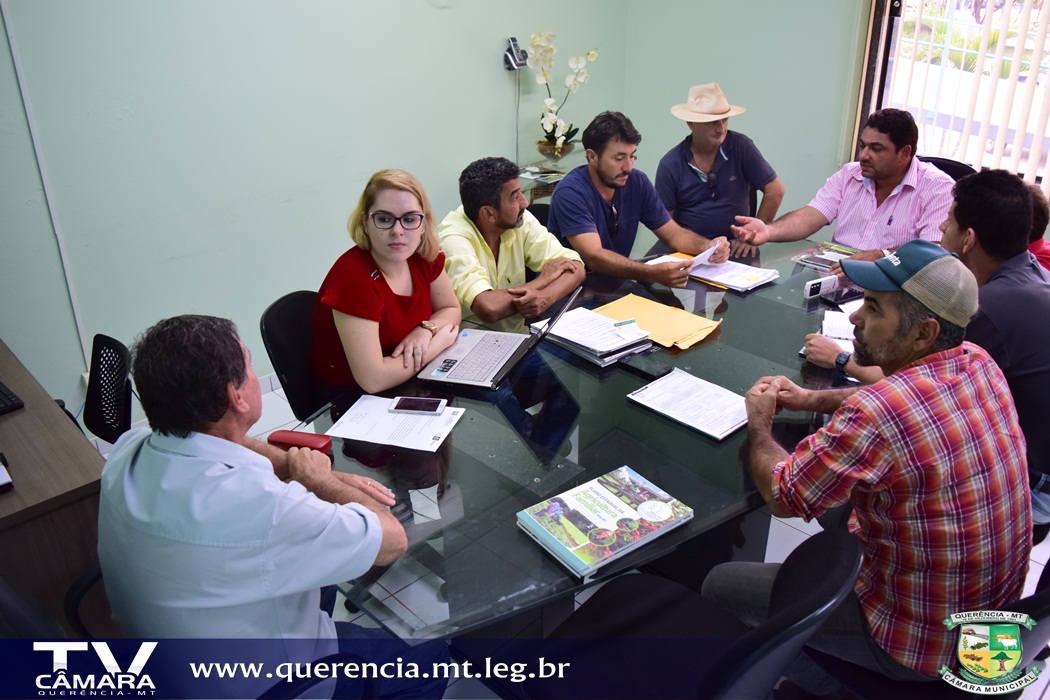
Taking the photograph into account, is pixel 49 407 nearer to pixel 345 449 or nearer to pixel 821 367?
pixel 345 449

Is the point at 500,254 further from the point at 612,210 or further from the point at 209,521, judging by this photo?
the point at 209,521

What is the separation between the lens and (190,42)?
3113 mm

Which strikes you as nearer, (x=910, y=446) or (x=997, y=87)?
(x=910, y=446)

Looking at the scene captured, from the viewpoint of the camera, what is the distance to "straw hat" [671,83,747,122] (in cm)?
365

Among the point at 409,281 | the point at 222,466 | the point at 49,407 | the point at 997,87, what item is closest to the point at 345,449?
the point at 222,466

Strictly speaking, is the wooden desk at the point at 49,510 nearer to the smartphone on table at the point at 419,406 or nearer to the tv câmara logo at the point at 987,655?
the smartphone on table at the point at 419,406

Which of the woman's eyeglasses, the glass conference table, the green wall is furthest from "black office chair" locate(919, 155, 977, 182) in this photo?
the woman's eyeglasses

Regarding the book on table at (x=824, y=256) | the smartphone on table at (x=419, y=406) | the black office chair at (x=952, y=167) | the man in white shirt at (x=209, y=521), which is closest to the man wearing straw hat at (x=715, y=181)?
the book on table at (x=824, y=256)

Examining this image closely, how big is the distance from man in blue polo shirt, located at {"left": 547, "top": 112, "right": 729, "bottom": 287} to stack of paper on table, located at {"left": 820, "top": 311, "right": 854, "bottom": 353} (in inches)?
23.5

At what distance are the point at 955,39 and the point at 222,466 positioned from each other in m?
4.10

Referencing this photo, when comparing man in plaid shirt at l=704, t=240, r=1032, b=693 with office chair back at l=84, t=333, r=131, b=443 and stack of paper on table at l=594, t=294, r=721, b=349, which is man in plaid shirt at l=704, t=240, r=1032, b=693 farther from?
office chair back at l=84, t=333, r=131, b=443

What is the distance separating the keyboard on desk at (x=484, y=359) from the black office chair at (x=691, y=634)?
0.73 m

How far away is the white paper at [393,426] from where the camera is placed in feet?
6.13

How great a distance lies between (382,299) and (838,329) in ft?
4.87
